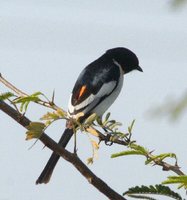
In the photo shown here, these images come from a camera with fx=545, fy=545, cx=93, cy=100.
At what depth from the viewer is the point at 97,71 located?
5344 mm

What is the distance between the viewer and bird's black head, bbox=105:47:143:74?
6375 mm

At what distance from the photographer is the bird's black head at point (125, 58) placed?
6375mm

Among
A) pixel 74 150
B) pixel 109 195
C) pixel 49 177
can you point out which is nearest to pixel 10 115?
pixel 74 150

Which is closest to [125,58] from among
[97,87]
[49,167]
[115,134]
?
[97,87]

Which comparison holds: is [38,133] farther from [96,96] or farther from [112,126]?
[96,96]

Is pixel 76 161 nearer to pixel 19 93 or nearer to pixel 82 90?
pixel 19 93

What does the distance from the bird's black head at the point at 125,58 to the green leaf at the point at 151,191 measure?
495 centimetres

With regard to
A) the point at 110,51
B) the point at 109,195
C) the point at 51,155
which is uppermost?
the point at 110,51

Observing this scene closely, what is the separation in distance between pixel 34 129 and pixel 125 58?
4908 millimetres

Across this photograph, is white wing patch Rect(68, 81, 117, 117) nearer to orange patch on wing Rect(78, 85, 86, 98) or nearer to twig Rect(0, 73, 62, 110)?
orange patch on wing Rect(78, 85, 86, 98)

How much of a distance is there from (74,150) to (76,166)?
0.29 feet

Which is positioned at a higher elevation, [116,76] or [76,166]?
[116,76]

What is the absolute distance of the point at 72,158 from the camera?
4.86ft

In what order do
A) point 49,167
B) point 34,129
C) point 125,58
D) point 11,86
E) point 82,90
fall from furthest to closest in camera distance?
point 125,58
point 82,90
point 49,167
point 11,86
point 34,129
